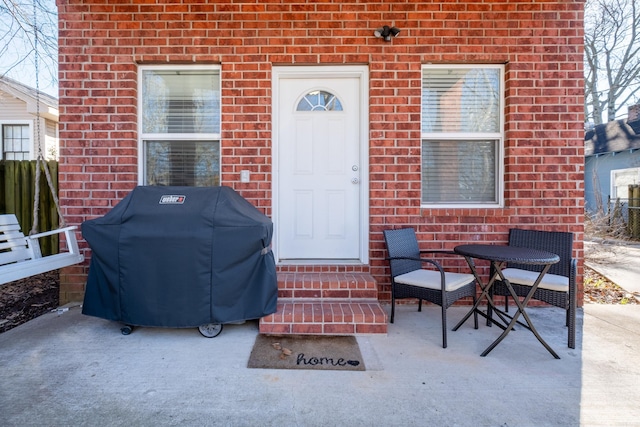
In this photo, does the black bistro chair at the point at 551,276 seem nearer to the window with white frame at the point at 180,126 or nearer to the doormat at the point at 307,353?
the doormat at the point at 307,353

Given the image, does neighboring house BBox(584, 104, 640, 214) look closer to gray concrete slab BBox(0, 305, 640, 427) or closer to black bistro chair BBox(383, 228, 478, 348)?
black bistro chair BBox(383, 228, 478, 348)

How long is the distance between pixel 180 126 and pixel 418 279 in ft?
9.99

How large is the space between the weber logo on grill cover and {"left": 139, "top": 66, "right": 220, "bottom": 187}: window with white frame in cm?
96

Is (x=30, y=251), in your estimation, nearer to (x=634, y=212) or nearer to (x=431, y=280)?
(x=431, y=280)

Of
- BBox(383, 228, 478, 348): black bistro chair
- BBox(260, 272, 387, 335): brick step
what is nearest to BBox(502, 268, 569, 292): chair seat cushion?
BBox(383, 228, 478, 348): black bistro chair

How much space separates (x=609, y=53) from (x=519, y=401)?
16398 millimetres

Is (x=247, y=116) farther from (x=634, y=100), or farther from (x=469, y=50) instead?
(x=634, y=100)

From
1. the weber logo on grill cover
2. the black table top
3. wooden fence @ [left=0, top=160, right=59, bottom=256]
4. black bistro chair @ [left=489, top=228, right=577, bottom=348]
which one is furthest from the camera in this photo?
wooden fence @ [left=0, top=160, right=59, bottom=256]

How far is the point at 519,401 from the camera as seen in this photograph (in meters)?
2.01

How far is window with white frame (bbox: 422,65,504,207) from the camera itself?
12.7 feet

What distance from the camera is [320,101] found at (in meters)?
3.88

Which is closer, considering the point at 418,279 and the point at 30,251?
the point at 418,279

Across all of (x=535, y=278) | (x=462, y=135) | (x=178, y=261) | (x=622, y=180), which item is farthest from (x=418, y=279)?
(x=622, y=180)

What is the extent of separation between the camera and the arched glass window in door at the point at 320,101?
3877 millimetres
